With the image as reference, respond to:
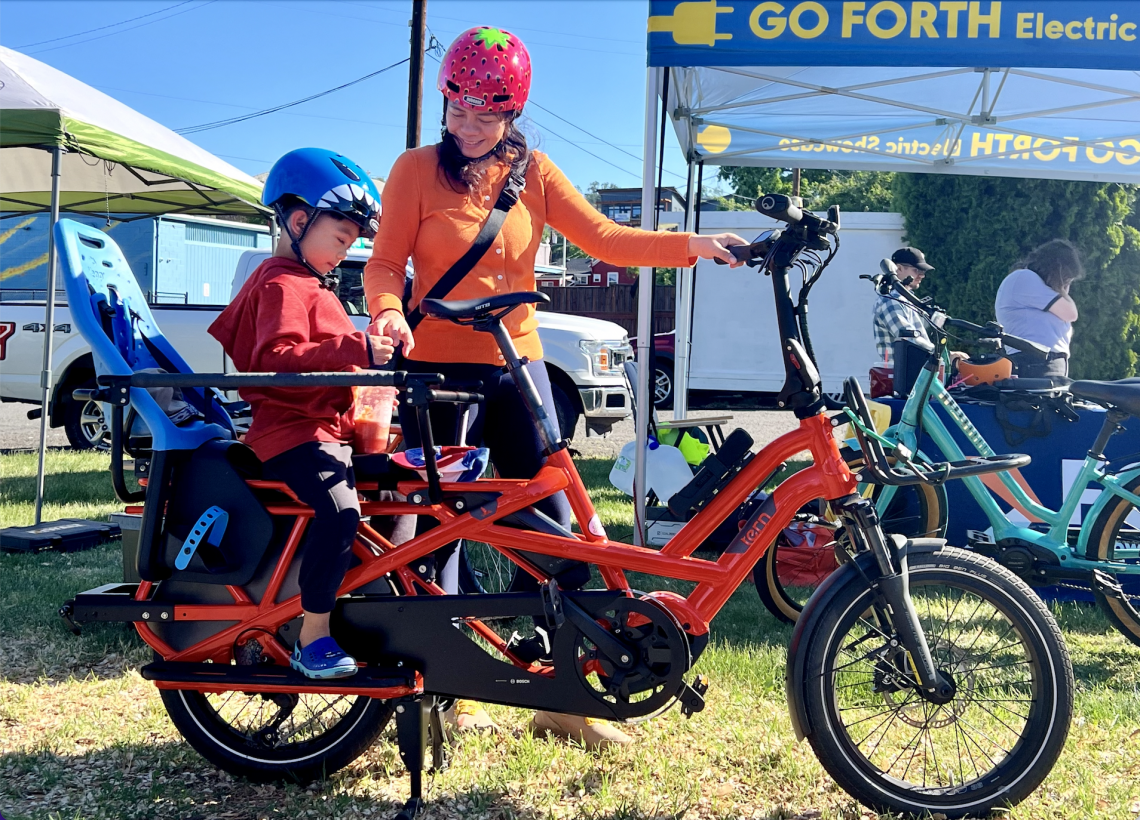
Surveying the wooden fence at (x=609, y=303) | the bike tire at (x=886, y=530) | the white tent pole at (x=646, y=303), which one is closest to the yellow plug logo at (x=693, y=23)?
the white tent pole at (x=646, y=303)

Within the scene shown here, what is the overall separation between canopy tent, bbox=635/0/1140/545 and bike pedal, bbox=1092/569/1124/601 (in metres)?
2.25

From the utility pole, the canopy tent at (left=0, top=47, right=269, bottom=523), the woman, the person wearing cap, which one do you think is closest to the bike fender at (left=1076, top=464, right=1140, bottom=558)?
the person wearing cap

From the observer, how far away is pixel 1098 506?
425cm

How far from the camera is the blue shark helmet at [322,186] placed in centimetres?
261

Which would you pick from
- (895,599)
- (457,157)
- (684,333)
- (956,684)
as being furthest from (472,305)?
(684,333)

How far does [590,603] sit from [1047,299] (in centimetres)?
494

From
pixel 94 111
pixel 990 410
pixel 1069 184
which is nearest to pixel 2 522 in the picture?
pixel 94 111

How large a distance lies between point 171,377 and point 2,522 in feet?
16.8

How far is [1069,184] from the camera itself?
48.2ft

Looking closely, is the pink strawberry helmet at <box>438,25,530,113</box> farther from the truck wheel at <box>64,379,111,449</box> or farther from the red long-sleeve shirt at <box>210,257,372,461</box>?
the truck wheel at <box>64,379,111,449</box>

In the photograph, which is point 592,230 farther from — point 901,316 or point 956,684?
point 901,316

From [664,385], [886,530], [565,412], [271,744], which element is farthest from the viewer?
[664,385]

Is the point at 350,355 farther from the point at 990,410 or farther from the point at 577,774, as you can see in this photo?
the point at 990,410

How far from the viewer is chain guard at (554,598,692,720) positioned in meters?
2.52
